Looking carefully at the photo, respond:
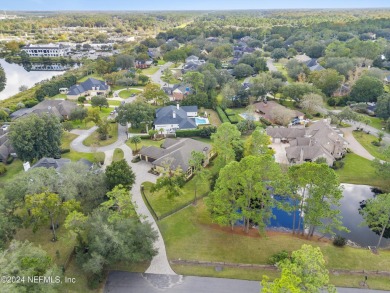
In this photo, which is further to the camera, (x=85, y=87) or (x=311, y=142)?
(x=85, y=87)

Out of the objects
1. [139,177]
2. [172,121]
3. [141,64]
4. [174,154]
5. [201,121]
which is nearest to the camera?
[139,177]

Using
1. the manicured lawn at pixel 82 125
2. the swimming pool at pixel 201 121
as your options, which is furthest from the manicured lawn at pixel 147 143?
the manicured lawn at pixel 82 125

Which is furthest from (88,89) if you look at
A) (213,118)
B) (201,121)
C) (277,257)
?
(277,257)

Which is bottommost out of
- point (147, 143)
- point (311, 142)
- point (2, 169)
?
point (147, 143)

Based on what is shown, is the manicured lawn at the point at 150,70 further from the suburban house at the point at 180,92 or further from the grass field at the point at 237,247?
the grass field at the point at 237,247

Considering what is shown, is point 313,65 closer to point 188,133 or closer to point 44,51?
point 188,133

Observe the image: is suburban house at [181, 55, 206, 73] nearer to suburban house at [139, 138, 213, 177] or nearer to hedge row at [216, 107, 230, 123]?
hedge row at [216, 107, 230, 123]
